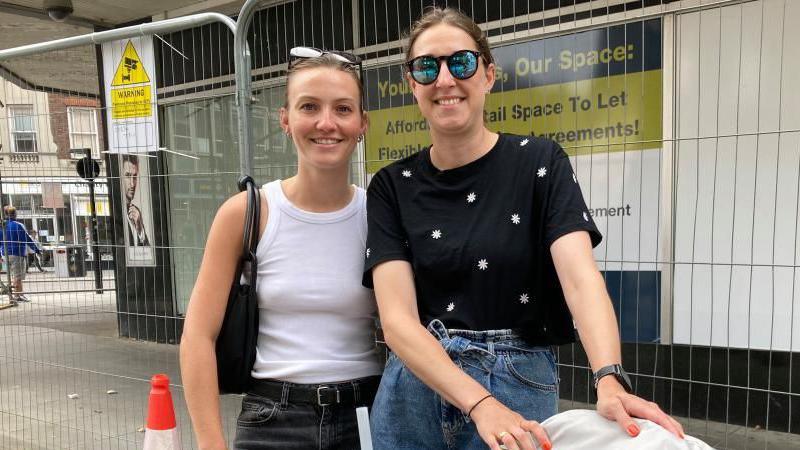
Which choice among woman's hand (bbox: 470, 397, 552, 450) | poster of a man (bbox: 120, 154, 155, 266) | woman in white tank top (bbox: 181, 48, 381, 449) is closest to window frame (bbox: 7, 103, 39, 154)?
poster of a man (bbox: 120, 154, 155, 266)

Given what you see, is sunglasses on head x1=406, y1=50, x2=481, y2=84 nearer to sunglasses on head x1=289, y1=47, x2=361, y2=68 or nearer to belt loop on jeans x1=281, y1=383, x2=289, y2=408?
sunglasses on head x1=289, y1=47, x2=361, y2=68

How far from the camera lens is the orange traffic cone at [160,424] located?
2141 mm

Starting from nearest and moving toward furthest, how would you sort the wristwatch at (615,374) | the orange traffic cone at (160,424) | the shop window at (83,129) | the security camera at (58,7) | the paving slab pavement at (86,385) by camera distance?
1. the wristwatch at (615,374)
2. the orange traffic cone at (160,424)
3. the shop window at (83,129)
4. the paving slab pavement at (86,385)
5. the security camera at (58,7)

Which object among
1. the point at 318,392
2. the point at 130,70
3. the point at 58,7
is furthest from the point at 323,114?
the point at 58,7

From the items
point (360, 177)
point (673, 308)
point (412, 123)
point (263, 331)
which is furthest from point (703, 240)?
point (263, 331)

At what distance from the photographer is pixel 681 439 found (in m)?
1.04

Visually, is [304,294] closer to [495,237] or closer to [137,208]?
[495,237]

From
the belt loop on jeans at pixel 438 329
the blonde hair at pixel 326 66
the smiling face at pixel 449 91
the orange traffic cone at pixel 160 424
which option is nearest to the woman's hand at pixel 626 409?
the belt loop on jeans at pixel 438 329

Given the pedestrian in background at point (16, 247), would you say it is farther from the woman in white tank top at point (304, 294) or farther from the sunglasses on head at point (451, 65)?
the sunglasses on head at point (451, 65)

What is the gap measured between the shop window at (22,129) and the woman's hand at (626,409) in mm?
4038

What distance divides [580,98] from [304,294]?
3.01m

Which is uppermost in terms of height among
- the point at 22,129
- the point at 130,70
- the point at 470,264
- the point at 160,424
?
the point at 130,70

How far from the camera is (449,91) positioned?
144cm

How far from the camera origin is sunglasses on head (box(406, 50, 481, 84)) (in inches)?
57.2
